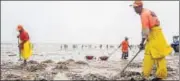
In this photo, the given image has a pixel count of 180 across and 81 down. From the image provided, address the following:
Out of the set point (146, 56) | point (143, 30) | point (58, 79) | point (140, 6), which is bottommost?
point (58, 79)

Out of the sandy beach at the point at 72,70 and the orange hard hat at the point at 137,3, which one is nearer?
the orange hard hat at the point at 137,3

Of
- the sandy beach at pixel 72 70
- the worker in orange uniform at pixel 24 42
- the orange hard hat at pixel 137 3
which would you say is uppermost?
the orange hard hat at pixel 137 3

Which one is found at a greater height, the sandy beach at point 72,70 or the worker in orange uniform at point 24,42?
the worker in orange uniform at point 24,42

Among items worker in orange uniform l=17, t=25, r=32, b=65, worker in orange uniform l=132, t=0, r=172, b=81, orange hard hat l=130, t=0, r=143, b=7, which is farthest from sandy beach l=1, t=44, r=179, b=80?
orange hard hat l=130, t=0, r=143, b=7

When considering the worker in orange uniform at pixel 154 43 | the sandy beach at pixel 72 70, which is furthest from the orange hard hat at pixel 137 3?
the sandy beach at pixel 72 70

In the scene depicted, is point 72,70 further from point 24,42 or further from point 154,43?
point 154,43

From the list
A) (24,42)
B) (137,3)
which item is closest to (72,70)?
(24,42)

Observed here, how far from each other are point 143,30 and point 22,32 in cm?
821

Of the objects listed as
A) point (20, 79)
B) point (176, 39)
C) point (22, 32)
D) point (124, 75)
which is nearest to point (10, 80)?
point (20, 79)

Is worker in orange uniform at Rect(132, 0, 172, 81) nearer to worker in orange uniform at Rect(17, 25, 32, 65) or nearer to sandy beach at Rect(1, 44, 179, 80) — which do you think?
sandy beach at Rect(1, 44, 179, 80)

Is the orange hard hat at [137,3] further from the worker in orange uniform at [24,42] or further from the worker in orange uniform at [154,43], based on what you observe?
the worker in orange uniform at [24,42]

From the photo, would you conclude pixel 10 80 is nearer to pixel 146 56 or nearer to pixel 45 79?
pixel 45 79

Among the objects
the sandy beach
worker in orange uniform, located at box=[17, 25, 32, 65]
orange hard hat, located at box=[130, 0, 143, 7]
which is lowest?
the sandy beach

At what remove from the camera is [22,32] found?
15.7 meters
